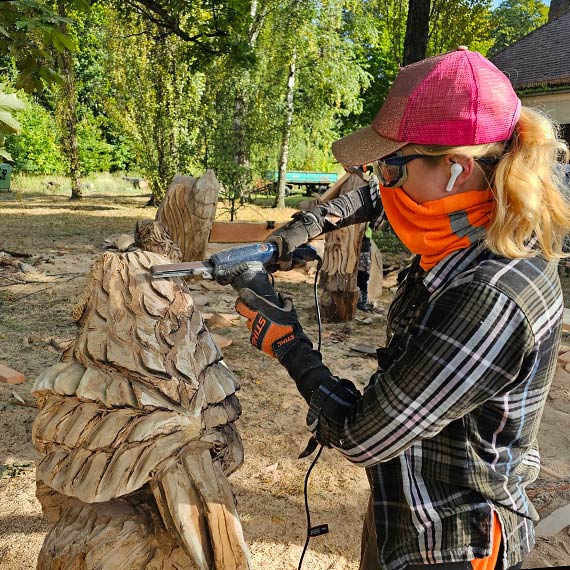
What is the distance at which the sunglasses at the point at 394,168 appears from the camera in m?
1.14

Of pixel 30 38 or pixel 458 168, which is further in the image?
pixel 30 38

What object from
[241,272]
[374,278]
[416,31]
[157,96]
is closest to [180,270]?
[241,272]

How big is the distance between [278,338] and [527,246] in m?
0.61

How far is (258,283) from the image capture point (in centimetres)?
154

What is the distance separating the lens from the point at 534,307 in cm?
101

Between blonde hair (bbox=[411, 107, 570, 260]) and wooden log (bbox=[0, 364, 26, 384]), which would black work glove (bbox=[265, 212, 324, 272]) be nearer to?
blonde hair (bbox=[411, 107, 570, 260])

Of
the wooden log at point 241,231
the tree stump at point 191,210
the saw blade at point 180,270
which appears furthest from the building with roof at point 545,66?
the saw blade at point 180,270

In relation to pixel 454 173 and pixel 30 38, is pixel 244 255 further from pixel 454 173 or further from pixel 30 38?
pixel 30 38

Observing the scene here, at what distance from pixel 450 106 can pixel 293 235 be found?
1056 mm

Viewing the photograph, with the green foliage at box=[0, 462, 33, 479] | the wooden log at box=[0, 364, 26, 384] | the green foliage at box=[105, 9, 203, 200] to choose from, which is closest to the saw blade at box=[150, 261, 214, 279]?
the green foliage at box=[0, 462, 33, 479]

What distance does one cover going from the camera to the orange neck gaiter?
1.12 meters

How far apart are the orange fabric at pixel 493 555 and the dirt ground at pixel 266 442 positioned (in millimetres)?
1306

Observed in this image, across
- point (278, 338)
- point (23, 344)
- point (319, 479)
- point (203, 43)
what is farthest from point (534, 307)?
point (203, 43)

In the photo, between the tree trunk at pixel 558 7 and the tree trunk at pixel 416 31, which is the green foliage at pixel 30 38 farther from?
the tree trunk at pixel 558 7
